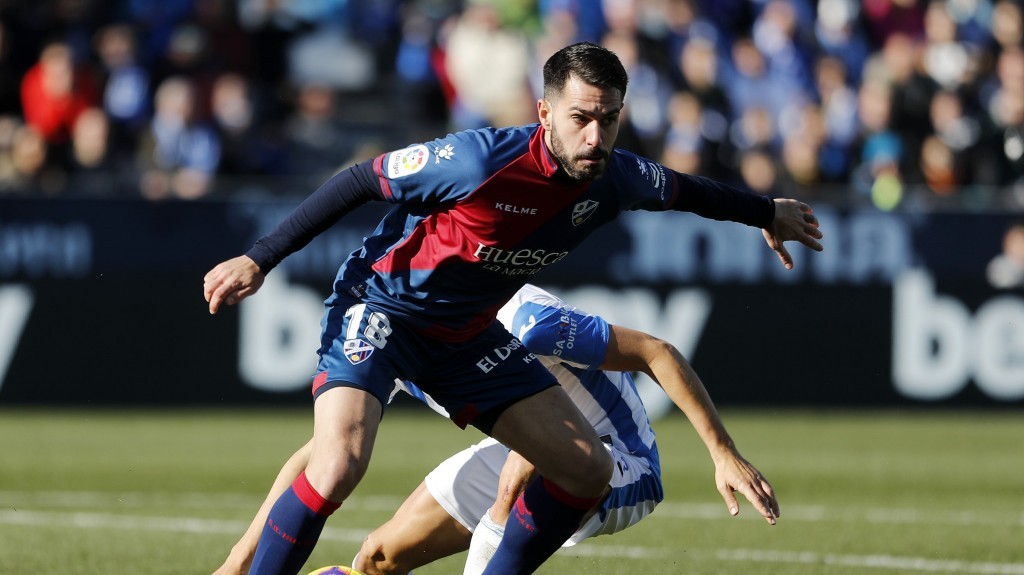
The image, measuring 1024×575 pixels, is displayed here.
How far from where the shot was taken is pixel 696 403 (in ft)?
19.9

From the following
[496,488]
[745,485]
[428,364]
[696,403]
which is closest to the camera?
[745,485]

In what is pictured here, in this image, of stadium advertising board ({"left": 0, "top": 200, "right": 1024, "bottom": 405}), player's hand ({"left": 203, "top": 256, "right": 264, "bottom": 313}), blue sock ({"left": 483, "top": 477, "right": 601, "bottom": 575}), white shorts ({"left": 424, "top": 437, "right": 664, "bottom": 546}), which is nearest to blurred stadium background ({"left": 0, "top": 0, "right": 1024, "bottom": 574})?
stadium advertising board ({"left": 0, "top": 200, "right": 1024, "bottom": 405})

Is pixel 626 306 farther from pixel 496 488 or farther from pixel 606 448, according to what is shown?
pixel 606 448

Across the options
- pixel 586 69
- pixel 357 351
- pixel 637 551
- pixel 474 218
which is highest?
pixel 586 69

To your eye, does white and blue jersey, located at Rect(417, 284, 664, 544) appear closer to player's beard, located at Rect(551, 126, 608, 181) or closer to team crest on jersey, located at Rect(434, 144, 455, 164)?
player's beard, located at Rect(551, 126, 608, 181)

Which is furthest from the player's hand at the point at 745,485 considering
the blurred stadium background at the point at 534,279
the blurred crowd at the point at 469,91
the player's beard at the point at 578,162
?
the blurred crowd at the point at 469,91

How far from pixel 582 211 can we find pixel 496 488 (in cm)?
146

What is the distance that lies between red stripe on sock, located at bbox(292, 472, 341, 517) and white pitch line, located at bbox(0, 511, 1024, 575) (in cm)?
271

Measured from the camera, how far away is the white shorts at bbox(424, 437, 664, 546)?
6.24 m

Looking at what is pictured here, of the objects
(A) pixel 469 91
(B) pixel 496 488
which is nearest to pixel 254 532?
(B) pixel 496 488

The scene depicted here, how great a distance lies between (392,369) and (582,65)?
1.29 m

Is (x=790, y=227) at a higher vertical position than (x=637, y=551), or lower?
higher

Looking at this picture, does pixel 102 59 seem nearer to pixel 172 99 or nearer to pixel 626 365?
pixel 172 99

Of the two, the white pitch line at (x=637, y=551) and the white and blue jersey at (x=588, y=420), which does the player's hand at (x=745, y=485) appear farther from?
the white pitch line at (x=637, y=551)
